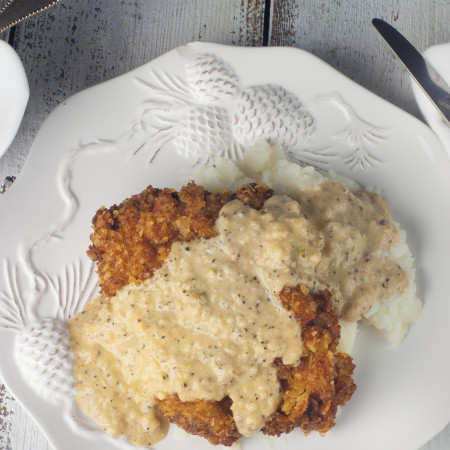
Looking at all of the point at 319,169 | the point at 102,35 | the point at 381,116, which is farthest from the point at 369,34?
the point at 102,35

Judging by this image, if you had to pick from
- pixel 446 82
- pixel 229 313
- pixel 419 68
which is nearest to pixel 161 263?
pixel 229 313

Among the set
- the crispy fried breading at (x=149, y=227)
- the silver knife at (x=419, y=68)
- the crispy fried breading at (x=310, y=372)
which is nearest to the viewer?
the crispy fried breading at (x=310, y=372)

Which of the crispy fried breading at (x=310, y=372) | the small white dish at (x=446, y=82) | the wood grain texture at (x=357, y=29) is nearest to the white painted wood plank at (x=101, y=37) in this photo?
the wood grain texture at (x=357, y=29)

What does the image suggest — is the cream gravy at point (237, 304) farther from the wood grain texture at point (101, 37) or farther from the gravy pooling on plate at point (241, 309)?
the wood grain texture at point (101, 37)

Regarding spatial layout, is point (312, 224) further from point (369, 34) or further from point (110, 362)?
point (369, 34)

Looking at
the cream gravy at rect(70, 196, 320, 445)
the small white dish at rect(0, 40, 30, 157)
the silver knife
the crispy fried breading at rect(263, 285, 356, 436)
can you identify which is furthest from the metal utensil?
the crispy fried breading at rect(263, 285, 356, 436)

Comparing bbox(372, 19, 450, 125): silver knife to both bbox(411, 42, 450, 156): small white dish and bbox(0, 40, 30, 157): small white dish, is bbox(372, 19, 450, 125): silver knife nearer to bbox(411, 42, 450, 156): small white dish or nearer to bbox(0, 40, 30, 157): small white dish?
bbox(411, 42, 450, 156): small white dish
